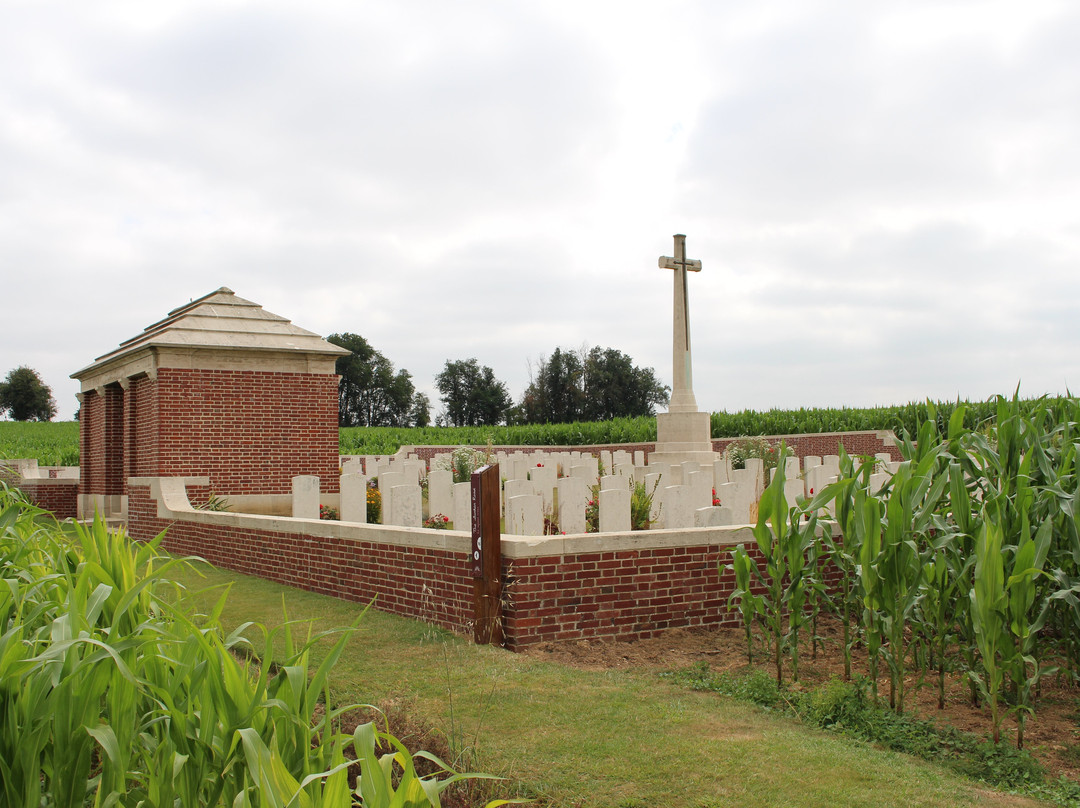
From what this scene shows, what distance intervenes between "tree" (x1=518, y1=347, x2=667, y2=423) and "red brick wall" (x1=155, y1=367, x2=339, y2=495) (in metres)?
46.5

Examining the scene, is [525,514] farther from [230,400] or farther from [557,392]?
[557,392]

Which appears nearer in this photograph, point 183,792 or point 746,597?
point 183,792

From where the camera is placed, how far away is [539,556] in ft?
20.0

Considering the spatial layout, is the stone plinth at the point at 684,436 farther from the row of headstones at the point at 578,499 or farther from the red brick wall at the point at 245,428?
the red brick wall at the point at 245,428

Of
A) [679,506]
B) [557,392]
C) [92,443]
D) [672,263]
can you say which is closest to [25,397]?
[557,392]

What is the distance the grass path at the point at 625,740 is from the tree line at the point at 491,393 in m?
51.3

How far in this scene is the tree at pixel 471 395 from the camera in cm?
6944

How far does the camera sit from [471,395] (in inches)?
2751

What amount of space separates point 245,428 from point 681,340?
29.7 feet

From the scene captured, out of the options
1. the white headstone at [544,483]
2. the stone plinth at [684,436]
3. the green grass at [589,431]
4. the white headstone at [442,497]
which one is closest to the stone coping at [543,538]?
the white headstone at [442,497]

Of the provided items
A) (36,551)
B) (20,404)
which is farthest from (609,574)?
(20,404)

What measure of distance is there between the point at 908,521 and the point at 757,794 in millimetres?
1958

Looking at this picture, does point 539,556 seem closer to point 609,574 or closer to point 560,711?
point 609,574

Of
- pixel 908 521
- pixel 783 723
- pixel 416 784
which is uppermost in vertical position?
pixel 908 521
